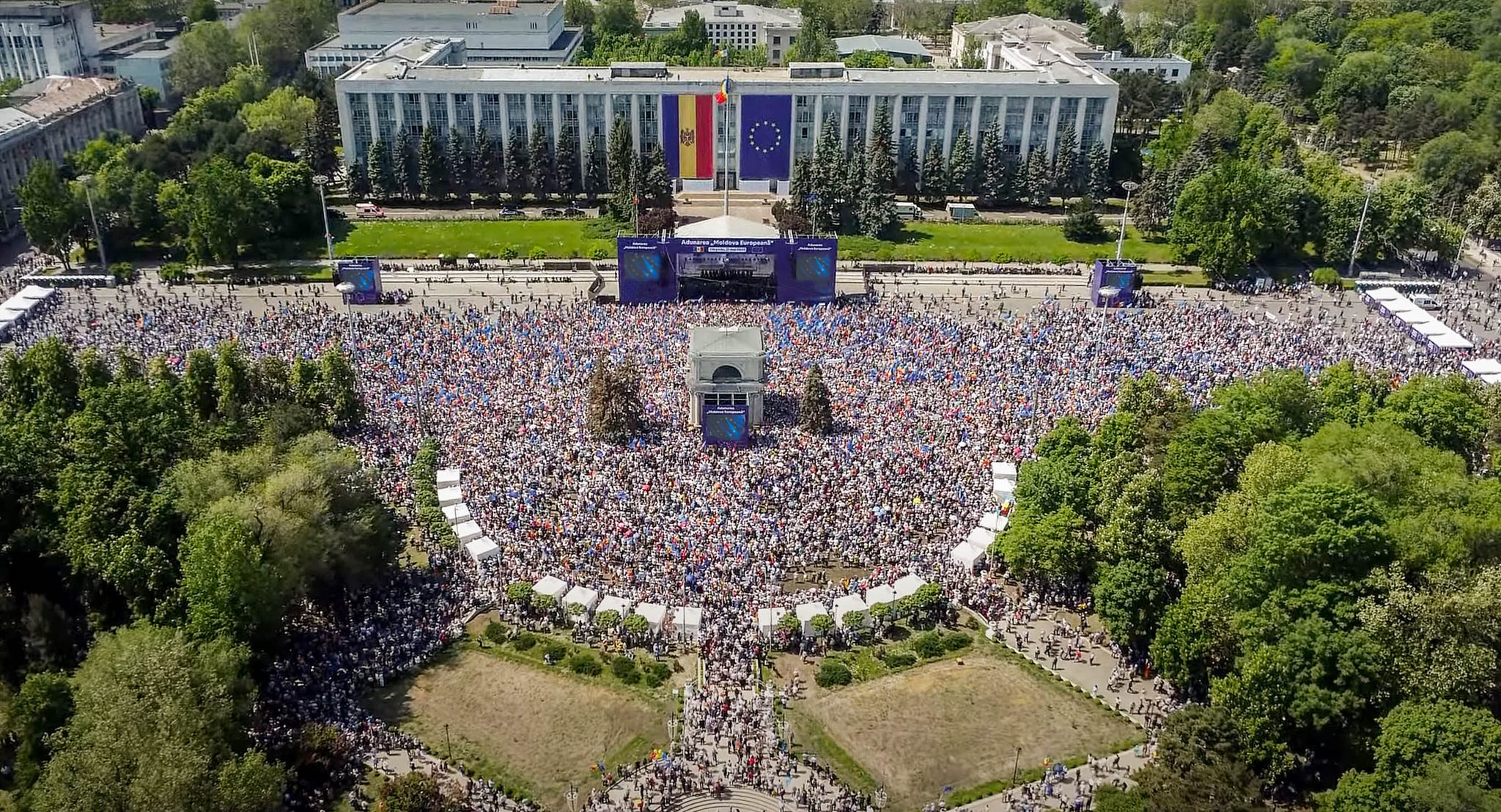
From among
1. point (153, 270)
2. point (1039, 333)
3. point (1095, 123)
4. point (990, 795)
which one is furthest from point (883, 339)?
point (153, 270)

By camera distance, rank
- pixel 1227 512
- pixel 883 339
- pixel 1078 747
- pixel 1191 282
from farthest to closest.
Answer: pixel 1191 282 < pixel 883 339 < pixel 1227 512 < pixel 1078 747

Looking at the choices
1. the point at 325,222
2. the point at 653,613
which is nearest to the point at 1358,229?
the point at 653,613

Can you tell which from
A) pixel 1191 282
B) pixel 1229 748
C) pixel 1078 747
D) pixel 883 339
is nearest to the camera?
pixel 1229 748

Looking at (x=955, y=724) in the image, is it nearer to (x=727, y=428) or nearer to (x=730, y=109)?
(x=727, y=428)

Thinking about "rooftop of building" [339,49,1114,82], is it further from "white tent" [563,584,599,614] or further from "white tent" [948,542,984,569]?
"white tent" [563,584,599,614]

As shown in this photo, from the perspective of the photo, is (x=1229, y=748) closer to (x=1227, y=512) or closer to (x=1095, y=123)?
(x=1227, y=512)

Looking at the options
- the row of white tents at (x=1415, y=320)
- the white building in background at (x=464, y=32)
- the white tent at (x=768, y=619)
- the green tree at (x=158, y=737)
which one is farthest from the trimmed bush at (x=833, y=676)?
the white building in background at (x=464, y=32)

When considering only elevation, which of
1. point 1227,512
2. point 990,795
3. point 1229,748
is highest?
point 1227,512

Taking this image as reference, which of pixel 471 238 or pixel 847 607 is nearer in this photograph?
pixel 847 607
